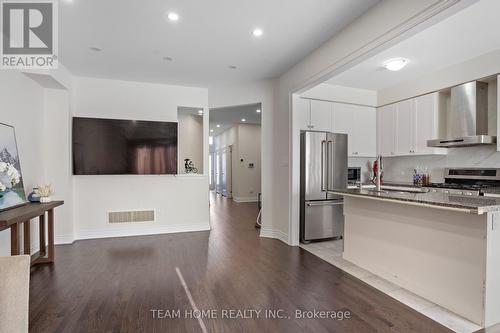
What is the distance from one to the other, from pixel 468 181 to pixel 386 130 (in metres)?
1.58

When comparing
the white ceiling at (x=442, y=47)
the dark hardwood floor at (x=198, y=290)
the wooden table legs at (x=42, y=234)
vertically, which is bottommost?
the dark hardwood floor at (x=198, y=290)

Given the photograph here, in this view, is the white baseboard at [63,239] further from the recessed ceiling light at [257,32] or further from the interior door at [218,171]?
the interior door at [218,171]

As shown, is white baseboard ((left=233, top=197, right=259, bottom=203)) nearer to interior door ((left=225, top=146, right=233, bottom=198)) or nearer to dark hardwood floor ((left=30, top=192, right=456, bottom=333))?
interior door ((left=225, top=146, right=233, bottom=198))

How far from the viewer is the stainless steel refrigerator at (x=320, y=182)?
4000 millimetres

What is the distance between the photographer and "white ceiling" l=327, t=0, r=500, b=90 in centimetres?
250

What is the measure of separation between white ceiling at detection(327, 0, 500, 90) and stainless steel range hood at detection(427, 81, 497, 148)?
46 centimetres

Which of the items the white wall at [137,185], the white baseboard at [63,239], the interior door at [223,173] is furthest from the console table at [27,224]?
the interior door at [223,173]

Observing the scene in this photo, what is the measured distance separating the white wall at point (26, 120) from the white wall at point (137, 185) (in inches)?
23.7

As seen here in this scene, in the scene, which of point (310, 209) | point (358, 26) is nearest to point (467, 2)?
point (358, 26)

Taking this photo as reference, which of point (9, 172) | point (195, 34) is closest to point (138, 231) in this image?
point (9, 172)

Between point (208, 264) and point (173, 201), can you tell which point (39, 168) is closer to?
point (173, 201)

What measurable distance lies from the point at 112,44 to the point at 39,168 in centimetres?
221

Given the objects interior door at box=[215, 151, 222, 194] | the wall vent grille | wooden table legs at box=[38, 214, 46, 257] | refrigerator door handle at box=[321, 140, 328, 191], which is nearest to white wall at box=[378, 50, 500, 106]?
refrigerator door handle at box=[321, 140, 328, 191]

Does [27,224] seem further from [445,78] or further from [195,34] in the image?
[445,78]
